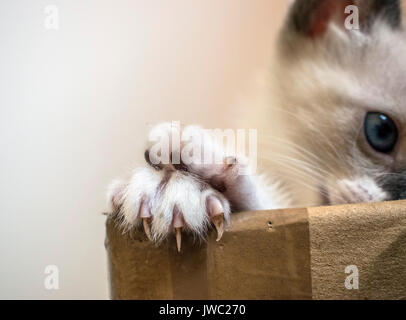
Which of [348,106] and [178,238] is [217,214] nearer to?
[178,238]

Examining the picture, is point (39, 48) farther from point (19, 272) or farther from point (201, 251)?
point (201, 251)

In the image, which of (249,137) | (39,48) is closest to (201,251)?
(249,137)

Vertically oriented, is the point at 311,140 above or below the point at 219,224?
above

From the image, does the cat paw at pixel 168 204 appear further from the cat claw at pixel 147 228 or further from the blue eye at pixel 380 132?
the blue eye at pixel 380 132

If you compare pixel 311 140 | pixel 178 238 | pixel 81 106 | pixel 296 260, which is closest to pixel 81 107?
pixel 81 106
